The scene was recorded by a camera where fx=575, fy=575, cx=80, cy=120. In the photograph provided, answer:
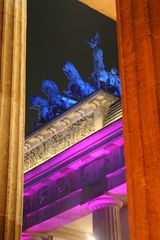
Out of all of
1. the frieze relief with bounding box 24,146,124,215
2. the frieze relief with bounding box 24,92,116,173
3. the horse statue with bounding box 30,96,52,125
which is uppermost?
the horse statue with bounding box 30,96,52,125

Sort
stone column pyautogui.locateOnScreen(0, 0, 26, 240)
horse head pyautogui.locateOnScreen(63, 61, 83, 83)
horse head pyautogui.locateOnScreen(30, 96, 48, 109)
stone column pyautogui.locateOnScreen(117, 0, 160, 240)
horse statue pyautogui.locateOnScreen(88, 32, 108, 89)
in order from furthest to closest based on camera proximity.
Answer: horse head pyautogui.locateOnScreen(30, 96, 48, 109)
horse head pyautogui.locateOnScreen(63, 61, 83, 83)
horse statue pyautogui.locateOnScreen(88, 32, 108, 89)
stone column pyautogui.locateOnScreen(0, 0, 26, 240)
stone column pyautogui.locateOnScreen(117, 0, 160, 240)

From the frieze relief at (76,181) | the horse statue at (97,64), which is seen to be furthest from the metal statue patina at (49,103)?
the frieze relief at (76,181)

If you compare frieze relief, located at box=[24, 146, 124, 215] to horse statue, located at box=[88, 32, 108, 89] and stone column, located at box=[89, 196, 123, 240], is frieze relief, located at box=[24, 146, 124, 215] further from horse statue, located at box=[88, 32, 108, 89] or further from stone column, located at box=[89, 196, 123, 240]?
horse statue, located at box=[88, 32, 108, 89]

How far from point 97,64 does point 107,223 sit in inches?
390

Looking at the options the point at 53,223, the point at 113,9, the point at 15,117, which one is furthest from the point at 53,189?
the point at 15,117

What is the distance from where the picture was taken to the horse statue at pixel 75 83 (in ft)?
99.5

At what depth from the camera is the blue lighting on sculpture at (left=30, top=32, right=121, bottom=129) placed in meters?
30.0

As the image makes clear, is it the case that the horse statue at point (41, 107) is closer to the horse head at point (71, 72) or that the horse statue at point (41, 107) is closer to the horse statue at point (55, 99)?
the horse statue at point (55, 99)

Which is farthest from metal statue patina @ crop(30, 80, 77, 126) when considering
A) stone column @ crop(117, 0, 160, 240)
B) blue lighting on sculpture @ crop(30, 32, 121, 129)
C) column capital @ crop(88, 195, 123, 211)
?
stone column @ crop(117, 0, 160, 240)

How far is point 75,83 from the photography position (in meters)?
30.3

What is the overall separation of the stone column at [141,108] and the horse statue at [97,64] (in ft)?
72.5

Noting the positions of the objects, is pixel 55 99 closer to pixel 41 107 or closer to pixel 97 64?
pixel 41 107

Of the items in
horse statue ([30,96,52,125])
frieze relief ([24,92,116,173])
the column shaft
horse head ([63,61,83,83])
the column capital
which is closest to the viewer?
the column shaft

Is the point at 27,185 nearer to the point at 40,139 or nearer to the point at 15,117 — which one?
the point at 40,139
